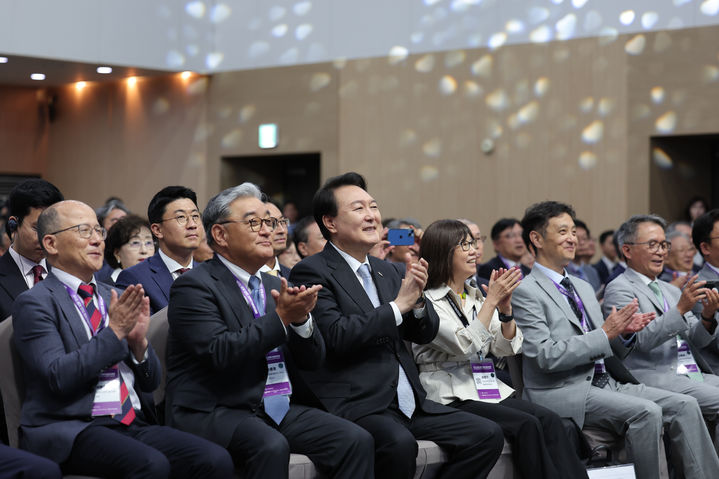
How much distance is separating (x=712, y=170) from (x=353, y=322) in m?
7.14

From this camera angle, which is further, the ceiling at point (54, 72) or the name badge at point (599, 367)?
the ceiling at point (54, 72)

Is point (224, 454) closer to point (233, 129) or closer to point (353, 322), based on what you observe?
point (353, 322)

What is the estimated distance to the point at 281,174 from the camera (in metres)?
11.9

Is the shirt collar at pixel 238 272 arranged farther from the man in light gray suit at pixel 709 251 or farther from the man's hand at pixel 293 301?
the man in light gray suit at pixel 709 251

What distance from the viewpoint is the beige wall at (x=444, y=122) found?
891 centimetres

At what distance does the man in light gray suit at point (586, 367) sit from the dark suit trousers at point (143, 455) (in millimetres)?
1620

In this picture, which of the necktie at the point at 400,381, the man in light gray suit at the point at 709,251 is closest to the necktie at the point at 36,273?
the necktie at the point at 400,381

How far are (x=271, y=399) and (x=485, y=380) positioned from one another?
1025 mm

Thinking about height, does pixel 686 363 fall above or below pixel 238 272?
below

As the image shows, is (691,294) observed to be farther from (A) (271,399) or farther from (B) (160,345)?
(B) (160,345)

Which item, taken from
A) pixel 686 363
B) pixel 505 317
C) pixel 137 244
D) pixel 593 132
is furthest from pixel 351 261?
pixel 593 132

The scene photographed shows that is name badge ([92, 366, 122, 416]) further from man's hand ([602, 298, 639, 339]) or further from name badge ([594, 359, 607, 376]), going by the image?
name badge ([594, 359, 607, 376])

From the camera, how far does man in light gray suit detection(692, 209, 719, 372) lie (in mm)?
5078

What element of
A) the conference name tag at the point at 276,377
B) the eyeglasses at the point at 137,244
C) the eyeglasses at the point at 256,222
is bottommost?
the conference name tag at the point at 276,377
